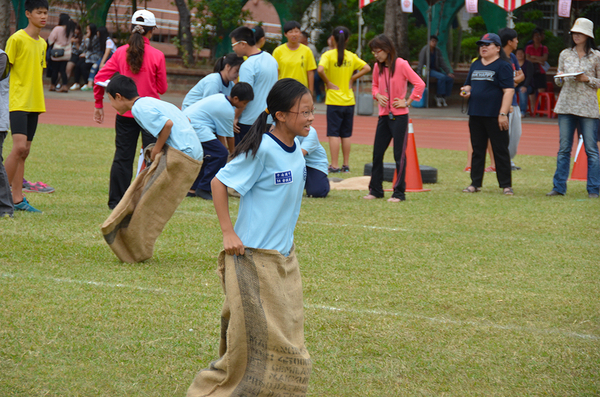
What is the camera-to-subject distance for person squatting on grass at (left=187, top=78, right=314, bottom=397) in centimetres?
302

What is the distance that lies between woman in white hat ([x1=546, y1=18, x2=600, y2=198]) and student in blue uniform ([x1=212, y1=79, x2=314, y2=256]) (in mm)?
6578

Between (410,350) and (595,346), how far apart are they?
102cm

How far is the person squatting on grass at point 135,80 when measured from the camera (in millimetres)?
7227

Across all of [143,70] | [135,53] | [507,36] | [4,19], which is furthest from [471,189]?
[4,19]

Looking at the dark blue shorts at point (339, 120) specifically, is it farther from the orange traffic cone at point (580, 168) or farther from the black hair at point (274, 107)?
the black hair at point (274, 107)

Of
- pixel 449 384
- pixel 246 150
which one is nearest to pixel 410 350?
pixel 449 384

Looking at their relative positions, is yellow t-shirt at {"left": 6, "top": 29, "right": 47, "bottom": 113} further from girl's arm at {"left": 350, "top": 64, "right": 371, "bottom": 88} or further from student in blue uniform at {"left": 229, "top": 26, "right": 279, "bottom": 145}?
girl's arm at {"left": 350, "top": 64, "right": 371, "bottom": 88}

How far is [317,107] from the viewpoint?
22906 millimetres

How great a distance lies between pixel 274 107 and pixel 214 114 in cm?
526

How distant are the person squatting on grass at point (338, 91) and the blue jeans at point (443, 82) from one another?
1282cm

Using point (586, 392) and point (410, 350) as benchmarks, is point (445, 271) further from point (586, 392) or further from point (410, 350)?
point (586, 392)

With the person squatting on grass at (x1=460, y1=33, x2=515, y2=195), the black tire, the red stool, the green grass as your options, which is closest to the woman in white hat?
the person squatting on grass at (x1=460, y1=33, x2=515, y2=195)

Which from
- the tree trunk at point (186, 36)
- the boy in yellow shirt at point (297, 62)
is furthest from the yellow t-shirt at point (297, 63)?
the tree trunk at point (186, 36)

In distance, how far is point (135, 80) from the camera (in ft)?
24.3
